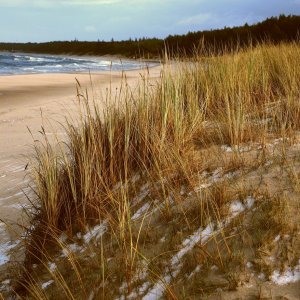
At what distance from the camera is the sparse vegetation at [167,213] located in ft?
6.76

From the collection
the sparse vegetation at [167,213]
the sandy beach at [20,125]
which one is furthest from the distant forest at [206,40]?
the sparse vegetation at [167,213]

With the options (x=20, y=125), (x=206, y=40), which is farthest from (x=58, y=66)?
(x=20, y=125)

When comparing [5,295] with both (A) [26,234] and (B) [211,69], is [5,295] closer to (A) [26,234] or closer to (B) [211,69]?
(A) [26,234]

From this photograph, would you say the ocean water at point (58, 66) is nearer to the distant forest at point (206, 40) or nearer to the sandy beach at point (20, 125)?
the distant forest at point (206, 40)

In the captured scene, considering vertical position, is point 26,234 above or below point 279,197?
below

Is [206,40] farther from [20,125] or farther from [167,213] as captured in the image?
[167,213]

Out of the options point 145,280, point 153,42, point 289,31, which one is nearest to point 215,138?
point 145,280

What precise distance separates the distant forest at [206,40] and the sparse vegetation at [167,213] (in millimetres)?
4880

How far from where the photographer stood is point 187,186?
2686 millimetres

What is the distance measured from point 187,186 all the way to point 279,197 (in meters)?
0.56

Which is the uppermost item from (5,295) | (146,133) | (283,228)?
(146,133)

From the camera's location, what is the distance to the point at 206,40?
22422mm

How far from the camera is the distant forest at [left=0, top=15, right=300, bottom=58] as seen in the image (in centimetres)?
1633

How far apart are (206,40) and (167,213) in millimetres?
20871
